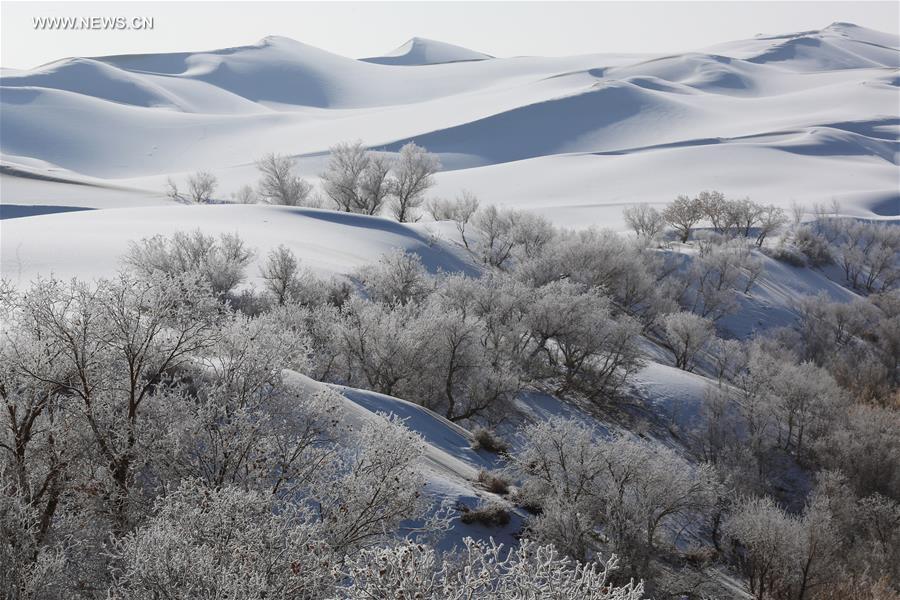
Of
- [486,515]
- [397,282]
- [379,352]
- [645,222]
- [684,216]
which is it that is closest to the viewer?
[486,515]

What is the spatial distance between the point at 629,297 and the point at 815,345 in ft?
35.0

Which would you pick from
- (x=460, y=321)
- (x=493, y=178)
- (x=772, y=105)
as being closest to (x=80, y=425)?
(x=460, y=321)

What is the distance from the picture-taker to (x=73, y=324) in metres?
9.17

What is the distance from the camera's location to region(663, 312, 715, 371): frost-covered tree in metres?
30.4

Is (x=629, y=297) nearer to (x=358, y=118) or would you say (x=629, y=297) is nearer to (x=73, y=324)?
(x=73, y=324)

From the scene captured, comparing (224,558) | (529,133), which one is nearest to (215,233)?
(224,558)

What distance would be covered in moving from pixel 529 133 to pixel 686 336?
91158mm

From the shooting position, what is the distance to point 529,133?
116 metres

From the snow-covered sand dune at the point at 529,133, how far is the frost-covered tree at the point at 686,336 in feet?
107

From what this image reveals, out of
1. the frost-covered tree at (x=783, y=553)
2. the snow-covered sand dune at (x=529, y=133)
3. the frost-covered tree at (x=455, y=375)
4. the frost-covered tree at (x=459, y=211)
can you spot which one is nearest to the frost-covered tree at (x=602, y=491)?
the frost-covered tree at (x=783, y=553)

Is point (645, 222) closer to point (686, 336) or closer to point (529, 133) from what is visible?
point (686, 336)

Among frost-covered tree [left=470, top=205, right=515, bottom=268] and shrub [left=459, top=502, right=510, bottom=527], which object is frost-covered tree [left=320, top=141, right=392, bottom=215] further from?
shrub [left=459, top=502, right=510, bottom=527]

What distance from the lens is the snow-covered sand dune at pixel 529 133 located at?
81062 mm

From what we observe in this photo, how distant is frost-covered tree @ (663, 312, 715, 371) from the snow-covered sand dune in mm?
32758
